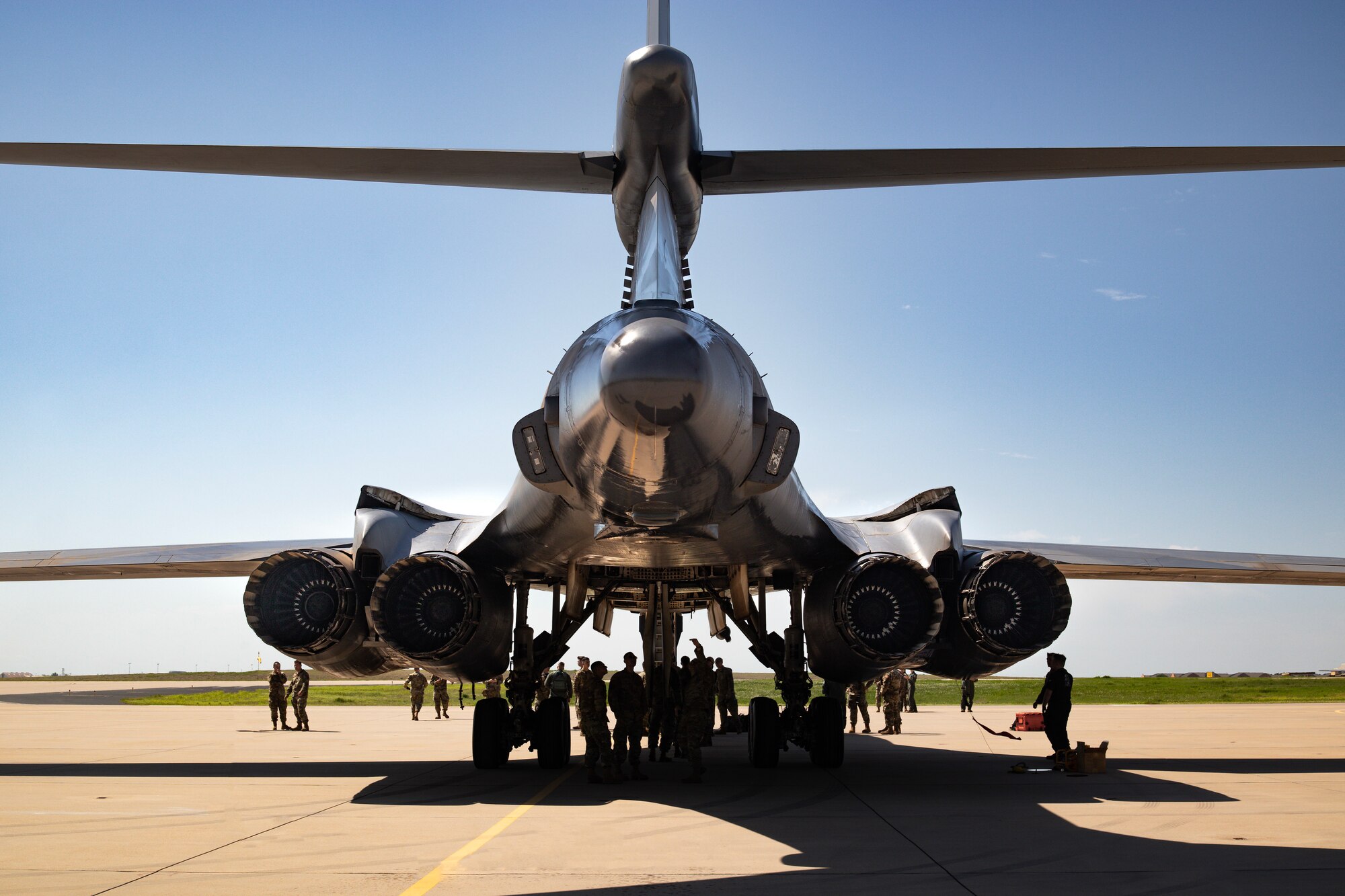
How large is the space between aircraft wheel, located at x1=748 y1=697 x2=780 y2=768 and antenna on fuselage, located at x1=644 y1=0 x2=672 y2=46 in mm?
5982

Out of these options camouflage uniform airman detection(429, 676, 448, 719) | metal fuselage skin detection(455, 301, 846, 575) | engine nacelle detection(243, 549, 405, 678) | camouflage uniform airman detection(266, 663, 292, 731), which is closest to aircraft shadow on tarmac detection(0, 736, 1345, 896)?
engine nacelle detection(243, 549, 405, 678)

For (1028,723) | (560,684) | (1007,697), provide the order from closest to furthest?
1. (560,684)
2. (1028,723)
3. (1007,697)

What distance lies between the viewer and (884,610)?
8719mm

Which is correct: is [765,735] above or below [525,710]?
below

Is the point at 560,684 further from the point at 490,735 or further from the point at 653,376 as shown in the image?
the point at 653,376

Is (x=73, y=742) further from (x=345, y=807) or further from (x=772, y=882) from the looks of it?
(x=772, y=882)

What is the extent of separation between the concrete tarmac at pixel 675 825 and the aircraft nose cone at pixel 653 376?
207 centimetres

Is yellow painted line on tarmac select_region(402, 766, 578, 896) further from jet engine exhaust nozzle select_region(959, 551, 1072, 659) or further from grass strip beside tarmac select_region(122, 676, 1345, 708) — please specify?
grass strip beside tarmac select_region(122, 676, 1345, 708)

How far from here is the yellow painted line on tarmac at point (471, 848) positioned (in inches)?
178

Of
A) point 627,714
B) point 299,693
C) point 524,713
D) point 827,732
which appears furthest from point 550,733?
point 299,693

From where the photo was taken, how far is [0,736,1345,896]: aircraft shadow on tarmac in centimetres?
476

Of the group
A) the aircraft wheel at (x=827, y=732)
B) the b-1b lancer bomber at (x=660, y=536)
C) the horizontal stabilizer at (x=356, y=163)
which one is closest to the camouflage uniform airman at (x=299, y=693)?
the b-1b lancer bomber at (x=660, y=536)

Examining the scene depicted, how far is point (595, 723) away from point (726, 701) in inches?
346

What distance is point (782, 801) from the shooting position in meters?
7.66
